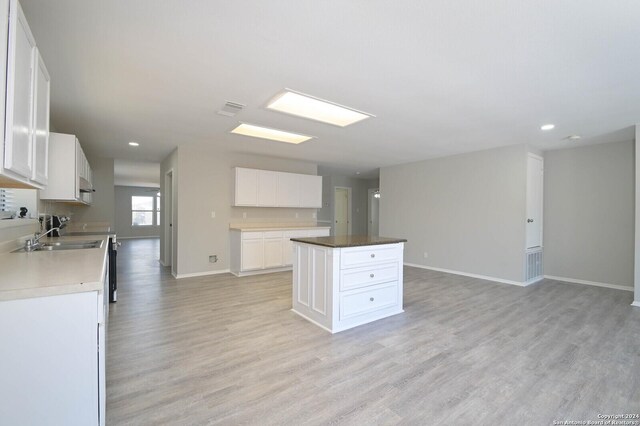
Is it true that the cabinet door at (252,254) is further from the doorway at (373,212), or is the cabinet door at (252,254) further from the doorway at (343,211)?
the doorway at (373,212)

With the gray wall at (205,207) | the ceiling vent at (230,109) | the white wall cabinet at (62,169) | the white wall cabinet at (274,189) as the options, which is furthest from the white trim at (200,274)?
the ceiling vent at (230,109)

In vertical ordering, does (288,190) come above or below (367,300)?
above

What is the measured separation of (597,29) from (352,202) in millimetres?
8276

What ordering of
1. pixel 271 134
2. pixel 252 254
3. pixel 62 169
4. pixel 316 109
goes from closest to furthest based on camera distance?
pixel 62 169, pixel 316 109, pixel 271 134, pixel 252 254

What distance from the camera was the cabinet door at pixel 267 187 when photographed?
19.1ft

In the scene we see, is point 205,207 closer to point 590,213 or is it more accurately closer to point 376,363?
point 376,363

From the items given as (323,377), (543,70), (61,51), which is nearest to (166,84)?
(61,51)

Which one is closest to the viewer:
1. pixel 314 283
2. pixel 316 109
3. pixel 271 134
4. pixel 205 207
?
pixel 314 283

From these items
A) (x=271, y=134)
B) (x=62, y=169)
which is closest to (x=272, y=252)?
(x=271, y=134)

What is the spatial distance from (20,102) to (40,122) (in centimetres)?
51

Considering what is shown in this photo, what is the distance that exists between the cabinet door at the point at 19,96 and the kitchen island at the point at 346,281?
2.25 metres

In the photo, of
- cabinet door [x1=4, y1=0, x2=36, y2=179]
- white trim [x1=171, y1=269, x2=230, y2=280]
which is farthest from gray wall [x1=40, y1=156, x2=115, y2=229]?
cabinet door [x1=4, y1=0, x2=36, y2=179]

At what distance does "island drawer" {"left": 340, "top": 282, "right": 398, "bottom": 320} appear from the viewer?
3.05 meters

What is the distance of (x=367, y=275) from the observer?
3.24m
